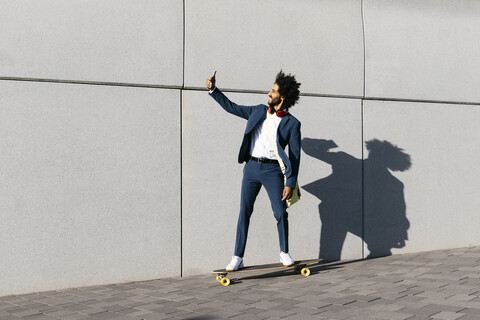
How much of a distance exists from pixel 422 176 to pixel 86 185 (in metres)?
4.73

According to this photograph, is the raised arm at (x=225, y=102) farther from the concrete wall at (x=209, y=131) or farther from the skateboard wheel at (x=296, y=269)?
the skateboard wheel at (x=296, y=269)

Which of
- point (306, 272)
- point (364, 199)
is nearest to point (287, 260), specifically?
point (306, 272)

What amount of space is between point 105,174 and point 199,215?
1204 millimetres

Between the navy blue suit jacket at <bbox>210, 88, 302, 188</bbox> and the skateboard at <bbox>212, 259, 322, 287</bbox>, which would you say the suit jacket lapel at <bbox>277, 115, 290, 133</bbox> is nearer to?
the navy blue suit jacket at <bbox>210, 88, 302, 188</bbox>

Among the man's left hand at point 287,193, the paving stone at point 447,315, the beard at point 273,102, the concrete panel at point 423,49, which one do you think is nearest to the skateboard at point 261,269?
the man's left hand at point 287,193

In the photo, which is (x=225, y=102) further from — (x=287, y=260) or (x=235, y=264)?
(x=287, y=260)

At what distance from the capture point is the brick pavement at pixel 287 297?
4270 millimetres

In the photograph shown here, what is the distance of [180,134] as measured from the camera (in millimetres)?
6301

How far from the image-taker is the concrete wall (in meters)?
5.58

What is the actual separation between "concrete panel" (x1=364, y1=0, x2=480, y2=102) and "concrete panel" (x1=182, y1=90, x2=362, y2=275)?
76 centimetres

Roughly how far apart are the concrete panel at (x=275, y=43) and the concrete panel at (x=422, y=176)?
30.5 inches

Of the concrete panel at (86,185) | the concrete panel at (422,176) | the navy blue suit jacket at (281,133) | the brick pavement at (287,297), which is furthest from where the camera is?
the concrete panel at (422,176)

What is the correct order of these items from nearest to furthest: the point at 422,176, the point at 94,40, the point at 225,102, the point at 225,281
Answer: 1. the point at 225,281
2. the point at 225,102
3. the point at 94,40
4. the point at 422,176

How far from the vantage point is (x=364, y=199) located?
742 cm
